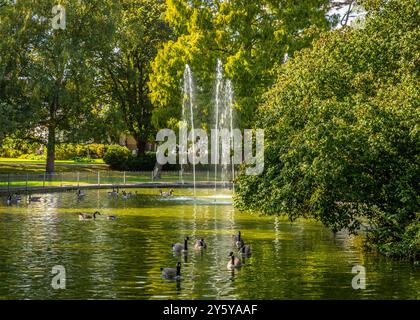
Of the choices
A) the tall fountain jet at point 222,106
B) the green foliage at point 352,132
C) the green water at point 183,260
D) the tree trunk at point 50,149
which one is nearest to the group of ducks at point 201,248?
the green water at point 183,260

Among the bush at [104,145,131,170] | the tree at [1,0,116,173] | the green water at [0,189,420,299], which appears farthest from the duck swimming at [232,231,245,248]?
the bush at [104,145,131,170]

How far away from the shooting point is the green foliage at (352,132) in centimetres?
2598

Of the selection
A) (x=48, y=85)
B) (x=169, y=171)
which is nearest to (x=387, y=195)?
(x=48, y=85)

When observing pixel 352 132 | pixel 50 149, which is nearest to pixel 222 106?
pixel 50 149

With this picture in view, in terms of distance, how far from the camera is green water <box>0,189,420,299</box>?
21609mm

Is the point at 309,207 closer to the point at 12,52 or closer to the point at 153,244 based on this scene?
the point at 153,244

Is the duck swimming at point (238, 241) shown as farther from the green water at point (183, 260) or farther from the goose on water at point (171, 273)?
the goose on water at point (171, 273)

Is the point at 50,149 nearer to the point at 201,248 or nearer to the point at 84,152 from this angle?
the point at 84,152
